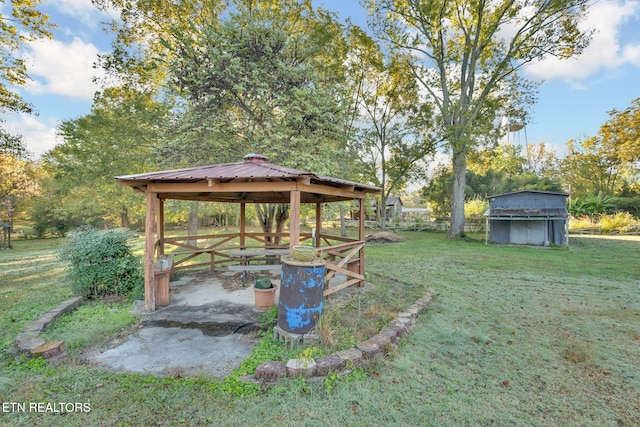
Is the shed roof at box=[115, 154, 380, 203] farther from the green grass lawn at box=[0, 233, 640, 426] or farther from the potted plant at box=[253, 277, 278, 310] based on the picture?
the green grass lawn at box=[0, 233, 640, 426]

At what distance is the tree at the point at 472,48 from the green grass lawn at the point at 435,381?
44.3 ft

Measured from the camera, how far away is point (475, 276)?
8.08 m

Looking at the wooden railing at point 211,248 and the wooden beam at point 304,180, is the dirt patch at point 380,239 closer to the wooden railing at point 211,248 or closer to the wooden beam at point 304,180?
the wooden railing at point 211,248

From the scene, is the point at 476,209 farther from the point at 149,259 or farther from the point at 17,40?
the point at 17,40

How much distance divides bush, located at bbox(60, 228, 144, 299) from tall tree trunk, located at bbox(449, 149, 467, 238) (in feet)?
57.6

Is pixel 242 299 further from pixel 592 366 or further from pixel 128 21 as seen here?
pixel 128 21

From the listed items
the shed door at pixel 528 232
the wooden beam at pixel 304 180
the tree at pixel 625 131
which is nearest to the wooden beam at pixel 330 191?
the wooden beam at pixel 304 180

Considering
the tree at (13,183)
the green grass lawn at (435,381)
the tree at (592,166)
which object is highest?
the tree at (592,166)

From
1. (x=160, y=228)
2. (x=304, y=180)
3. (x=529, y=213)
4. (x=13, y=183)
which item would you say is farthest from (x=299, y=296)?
(x=13, y=183)

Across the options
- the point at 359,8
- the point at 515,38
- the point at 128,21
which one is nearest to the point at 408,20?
the point at 359,8

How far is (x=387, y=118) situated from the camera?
20.9m

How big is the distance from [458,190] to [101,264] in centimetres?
1815

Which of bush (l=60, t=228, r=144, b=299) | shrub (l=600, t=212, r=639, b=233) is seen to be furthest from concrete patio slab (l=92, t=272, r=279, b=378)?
shrub (l=600, t=212, r=639, b=233)

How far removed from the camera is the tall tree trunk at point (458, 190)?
1788 centimetres
